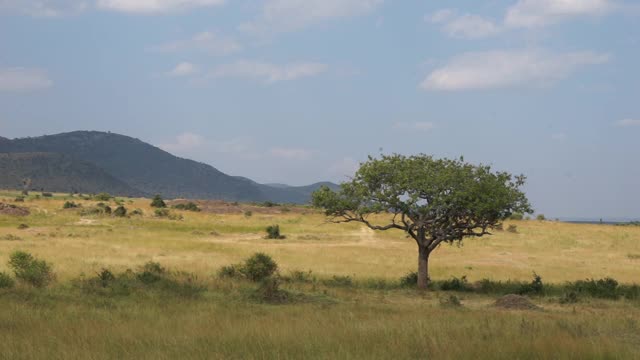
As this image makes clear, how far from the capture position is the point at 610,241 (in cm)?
7838

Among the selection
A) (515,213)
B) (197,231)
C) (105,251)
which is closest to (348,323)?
(515,213)

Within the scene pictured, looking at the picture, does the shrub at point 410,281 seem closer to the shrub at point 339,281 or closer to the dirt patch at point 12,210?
the shrub at point 339,281

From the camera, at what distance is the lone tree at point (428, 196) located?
31.7 metres

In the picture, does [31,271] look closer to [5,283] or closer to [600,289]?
[5,283]

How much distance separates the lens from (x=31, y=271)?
2527 centimetres

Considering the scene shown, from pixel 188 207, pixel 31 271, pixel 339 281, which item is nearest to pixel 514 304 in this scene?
pixel 339 281

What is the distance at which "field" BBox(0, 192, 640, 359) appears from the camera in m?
11.0

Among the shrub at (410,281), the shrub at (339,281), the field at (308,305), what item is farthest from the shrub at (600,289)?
the shrub at (339,281)

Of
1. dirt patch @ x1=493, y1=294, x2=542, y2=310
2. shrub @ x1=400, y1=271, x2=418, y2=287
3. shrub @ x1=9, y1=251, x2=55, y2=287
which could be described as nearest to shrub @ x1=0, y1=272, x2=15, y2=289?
shrub @ x1=9, y1=251, x2=55, y2=287

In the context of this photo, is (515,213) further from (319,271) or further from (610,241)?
(610,241)

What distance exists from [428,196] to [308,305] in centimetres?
1226

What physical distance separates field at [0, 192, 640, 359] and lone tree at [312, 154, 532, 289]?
3.43 meters

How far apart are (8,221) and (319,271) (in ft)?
169

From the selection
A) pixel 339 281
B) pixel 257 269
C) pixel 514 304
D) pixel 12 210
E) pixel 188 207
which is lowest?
pixel 339 281
